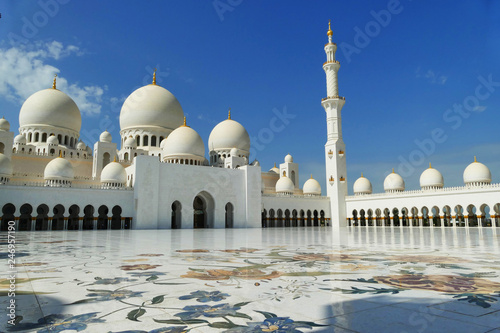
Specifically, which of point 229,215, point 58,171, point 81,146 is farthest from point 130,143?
point 229,215

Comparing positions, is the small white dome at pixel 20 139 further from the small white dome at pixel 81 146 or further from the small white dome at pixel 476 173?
the small white dome at pixel 476 173

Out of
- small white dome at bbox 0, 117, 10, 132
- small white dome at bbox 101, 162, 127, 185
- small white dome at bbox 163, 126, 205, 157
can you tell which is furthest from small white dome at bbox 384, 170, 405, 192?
small white dome at bbox 0, 117, 10, 132

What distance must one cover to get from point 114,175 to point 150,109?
829 centimetres

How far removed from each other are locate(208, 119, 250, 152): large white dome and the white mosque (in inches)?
3.6

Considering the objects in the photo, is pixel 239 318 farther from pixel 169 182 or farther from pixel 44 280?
pixel 169 182

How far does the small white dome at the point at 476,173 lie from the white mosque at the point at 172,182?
0.07 m

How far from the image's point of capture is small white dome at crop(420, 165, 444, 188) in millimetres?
28266

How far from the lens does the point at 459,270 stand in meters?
4.02

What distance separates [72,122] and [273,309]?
3128 centimetres

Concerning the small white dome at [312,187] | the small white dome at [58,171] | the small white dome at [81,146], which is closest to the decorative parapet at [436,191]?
the small white dome at [312,187]

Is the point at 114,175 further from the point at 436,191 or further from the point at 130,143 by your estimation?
the point at 436,191

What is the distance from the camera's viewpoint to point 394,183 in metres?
31.0

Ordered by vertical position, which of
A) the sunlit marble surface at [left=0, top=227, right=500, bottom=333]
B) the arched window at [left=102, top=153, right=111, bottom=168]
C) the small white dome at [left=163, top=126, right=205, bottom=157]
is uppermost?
the small white dome at [left=163, top=126, right=205, bottom=157]

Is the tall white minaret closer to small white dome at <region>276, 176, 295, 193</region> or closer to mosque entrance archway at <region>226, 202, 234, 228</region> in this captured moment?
small white dome at <region>276, 176, 295, 193</region>
